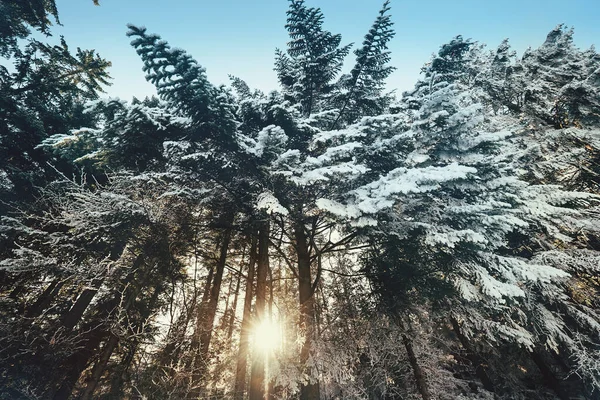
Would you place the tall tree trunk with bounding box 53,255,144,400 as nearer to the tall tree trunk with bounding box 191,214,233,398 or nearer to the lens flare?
the tall tree trunk with bounding box 191,214,233,398

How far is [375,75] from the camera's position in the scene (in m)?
7.18

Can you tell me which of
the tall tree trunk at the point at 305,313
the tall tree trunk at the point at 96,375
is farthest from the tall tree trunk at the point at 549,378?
the tall tree trunk at the point at 96,375

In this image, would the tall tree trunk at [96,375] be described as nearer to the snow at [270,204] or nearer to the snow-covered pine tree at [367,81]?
the snow at [270,204]

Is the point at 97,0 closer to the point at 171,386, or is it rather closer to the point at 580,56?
the point at 171,386

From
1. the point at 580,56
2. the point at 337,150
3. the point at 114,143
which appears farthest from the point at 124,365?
the point at 580,56

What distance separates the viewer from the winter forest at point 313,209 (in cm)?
504

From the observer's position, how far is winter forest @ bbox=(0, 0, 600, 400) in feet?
16.5

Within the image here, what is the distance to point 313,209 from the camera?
7559 millimetres

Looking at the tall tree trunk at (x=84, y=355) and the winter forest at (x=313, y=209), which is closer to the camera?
the winter forest at (x=313, y=209)

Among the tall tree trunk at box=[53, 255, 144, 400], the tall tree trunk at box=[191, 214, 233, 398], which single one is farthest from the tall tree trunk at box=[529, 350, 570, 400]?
the tall tree trunk at box=[53, 255, 144, 400]

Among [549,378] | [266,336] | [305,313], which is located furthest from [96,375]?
[549,378]

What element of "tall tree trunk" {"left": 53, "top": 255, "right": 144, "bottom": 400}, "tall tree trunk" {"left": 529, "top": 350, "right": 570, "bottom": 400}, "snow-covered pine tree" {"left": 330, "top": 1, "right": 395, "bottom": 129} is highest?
"snow-covered pine tree" {"left": 330, "top": 1, "right": 395, "bottom": 129}

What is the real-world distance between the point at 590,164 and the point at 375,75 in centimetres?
986

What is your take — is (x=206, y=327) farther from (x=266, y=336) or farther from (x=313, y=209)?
(x=313, y=209)
